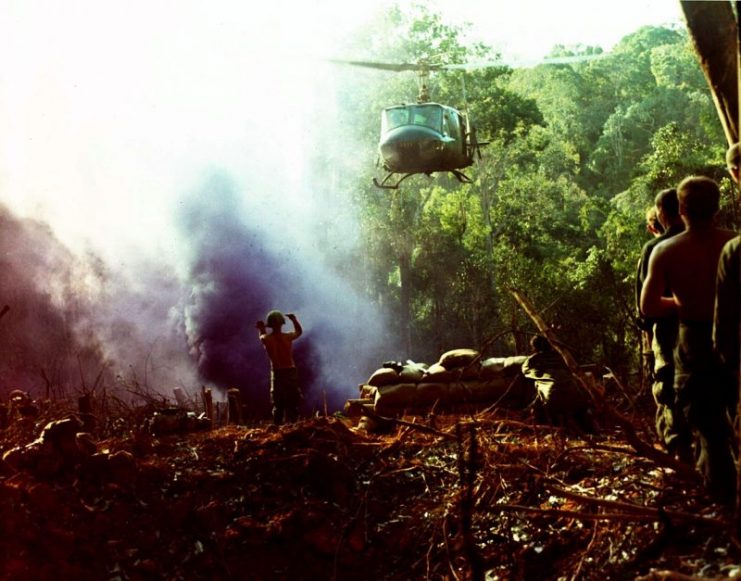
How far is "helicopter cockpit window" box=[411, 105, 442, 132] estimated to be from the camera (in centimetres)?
1544

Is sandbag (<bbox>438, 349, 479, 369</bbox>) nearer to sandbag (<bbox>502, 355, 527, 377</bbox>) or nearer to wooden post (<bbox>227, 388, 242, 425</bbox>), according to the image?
sandbag (<bbox>502, 355, 527, 377</bbox>)

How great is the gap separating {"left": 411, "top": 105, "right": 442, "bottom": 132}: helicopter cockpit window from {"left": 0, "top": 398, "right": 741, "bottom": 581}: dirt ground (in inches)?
346

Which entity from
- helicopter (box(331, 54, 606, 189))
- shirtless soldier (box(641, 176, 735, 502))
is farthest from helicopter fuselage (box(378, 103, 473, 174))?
shirtless soldier (box(641, 176, 735, 502))

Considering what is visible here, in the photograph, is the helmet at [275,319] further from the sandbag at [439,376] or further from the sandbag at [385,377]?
the sandbag at [439,376]

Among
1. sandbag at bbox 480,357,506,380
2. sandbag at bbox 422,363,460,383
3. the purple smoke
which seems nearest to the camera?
sandbag at bbox 480,357,506,380

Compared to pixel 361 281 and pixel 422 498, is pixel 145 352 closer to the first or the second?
pixel 361 281

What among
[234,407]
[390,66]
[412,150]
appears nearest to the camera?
[234,407]

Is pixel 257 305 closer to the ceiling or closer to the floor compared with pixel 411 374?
closer to the floor

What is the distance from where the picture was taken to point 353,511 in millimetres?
6598

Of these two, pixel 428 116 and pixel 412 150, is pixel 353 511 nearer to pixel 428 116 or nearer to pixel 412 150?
pixel 412 150

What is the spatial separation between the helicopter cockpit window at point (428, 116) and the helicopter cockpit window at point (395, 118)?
7.8 inches

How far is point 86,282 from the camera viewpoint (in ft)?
96.4

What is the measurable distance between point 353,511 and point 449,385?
4169 millimetres

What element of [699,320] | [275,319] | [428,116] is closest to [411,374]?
[275,319]
